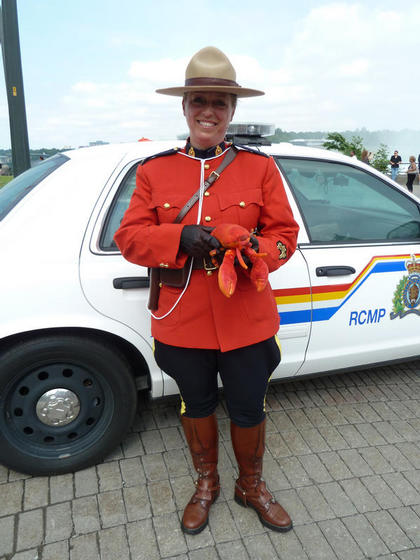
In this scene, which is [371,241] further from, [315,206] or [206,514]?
[206,514]

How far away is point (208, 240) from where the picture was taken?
1.57 m

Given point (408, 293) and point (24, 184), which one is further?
point (408, 293)

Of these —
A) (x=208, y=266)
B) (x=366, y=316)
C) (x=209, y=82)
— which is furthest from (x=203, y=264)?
(x=366, y=316)

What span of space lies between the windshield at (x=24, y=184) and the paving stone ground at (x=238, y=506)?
1.34 meters

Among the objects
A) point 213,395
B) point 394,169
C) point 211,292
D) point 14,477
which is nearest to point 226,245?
point 211,292

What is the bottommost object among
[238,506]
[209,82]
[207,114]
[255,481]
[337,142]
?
[238,506]

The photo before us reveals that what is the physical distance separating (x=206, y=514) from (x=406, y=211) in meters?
2.05

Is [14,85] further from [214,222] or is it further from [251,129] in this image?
[214,222]

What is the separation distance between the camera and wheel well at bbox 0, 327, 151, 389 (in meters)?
2.06

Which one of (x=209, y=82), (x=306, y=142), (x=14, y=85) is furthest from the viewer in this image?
(x=14, y=85)

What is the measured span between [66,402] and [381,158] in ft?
60.5

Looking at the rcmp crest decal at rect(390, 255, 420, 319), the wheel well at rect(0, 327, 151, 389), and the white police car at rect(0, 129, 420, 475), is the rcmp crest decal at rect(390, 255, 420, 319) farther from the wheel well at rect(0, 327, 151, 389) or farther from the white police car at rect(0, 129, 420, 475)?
the wheel well at rect(0, 327, 151, 389)

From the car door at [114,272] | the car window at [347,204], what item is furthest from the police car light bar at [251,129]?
the car door at [114,272]

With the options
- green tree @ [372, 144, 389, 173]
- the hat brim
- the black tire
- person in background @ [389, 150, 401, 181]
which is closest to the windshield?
the black tire
